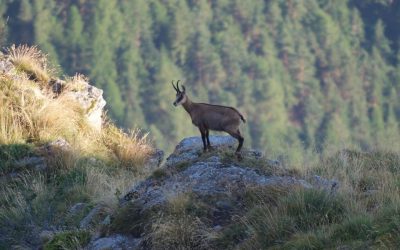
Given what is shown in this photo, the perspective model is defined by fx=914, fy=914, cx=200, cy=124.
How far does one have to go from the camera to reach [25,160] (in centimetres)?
1448

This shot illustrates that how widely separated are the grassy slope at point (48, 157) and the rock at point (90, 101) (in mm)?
142

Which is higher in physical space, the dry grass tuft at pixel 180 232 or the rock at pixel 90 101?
the rock at pixel 90 101

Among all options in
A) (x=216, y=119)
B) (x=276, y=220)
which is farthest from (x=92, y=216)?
(x=276, y=220)

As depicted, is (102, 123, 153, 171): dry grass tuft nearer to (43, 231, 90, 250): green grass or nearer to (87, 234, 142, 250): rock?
(43, 231, 90, 250): green grass

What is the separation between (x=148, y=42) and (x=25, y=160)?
10866 cm

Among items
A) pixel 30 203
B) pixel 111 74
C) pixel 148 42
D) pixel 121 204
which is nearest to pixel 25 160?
pixel 30 203

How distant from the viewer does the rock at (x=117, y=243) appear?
9.85 m

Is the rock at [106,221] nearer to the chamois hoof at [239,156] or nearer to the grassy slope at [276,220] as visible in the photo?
the grassy slope at [276,220]

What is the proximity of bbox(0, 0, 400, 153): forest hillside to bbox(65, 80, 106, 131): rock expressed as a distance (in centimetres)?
8324

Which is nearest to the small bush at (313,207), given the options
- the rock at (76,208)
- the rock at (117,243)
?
the rock at (117,243)

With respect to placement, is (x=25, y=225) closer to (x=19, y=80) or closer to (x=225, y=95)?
(x=19, y=80)

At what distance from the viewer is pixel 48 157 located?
47.3ft

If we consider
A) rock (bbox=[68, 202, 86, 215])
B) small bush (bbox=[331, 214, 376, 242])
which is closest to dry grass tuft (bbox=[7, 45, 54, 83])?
rock (bbox=[68, 202, 86, 215])

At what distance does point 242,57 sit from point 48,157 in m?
112
